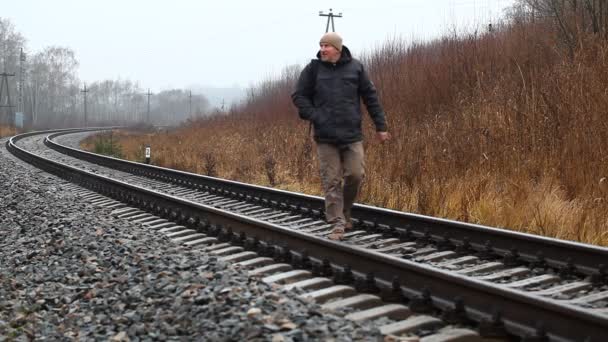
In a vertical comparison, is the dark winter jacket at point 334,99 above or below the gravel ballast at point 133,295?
above

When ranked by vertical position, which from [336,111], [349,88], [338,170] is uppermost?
[349,88]

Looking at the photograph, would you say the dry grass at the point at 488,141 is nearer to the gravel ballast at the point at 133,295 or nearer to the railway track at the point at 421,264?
the railway track at the point at 421,264

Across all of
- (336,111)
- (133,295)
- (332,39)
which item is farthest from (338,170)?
(133,295)

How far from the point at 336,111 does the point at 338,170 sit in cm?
57

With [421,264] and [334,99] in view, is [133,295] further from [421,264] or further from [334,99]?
[334,99]

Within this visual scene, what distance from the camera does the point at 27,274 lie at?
19.7ft

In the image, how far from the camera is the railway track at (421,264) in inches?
143

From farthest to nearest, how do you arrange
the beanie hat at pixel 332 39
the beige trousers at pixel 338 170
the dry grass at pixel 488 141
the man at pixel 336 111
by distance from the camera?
the dry grass at pixel 488 141 → the beige trousers at pixel 338 170 → the man at pixel 336 111 → the beanie hat at pixel 332 39

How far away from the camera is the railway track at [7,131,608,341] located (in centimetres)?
362

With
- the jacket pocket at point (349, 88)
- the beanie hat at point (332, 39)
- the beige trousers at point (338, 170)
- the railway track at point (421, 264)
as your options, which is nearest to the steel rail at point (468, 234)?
the railway track at point (421, 264)

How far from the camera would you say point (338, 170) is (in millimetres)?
6383

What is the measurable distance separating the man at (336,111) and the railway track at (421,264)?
1.77 ft

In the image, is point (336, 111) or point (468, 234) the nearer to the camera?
point (468, 234)

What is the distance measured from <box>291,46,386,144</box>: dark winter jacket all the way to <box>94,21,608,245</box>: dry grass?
2.03 meters
